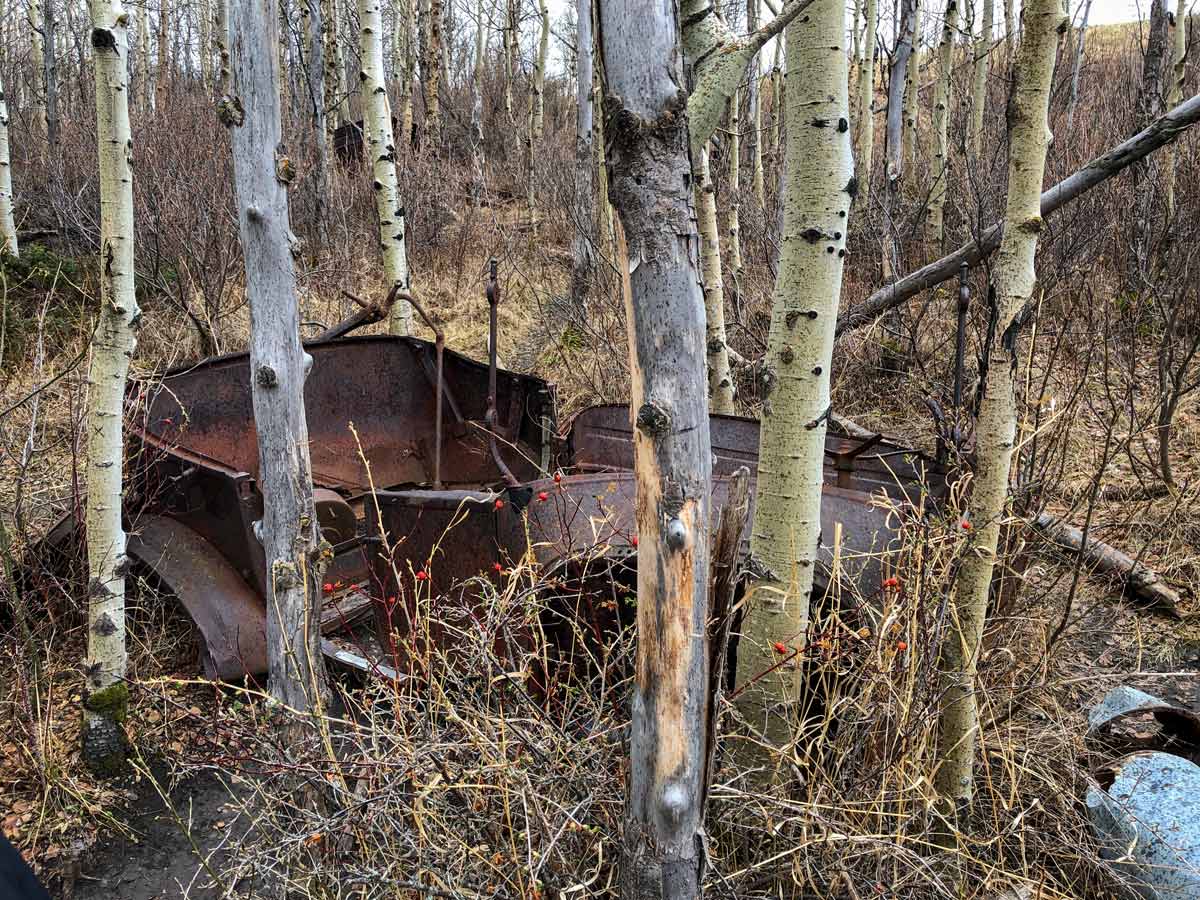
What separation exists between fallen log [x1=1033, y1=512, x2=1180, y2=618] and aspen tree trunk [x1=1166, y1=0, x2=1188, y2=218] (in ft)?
11.6

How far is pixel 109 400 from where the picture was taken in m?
3.51

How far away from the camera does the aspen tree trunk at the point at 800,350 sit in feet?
8.02

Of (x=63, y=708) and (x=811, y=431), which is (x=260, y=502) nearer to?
(x=63, y=708)

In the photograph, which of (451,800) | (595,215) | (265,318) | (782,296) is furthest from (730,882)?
(595,215)

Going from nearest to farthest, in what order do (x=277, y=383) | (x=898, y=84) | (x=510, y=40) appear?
(x=277, y=383) < (x=898, y=84) < (x=510, y=40)

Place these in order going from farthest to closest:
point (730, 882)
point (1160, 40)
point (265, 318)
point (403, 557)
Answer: point (1160, 40) < point (403, 557) < point (265, 318) < point (730, 882)

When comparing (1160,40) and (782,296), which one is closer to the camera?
(782,296)

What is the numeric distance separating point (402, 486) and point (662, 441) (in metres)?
4.02

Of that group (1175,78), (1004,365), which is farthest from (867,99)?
(1004,365)

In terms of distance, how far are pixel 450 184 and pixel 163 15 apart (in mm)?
12294

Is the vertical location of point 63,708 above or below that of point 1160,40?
below

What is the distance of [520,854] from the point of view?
235cm

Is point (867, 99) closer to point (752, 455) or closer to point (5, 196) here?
point (752, 455)

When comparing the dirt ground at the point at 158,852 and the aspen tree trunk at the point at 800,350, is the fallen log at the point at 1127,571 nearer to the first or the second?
the aspen tree trunk at the point at 800,350
